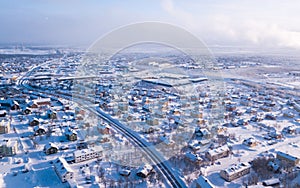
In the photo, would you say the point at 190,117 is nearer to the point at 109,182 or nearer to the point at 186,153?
the point at 186,153

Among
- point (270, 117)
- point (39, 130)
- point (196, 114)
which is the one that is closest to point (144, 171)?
point (39, 130)

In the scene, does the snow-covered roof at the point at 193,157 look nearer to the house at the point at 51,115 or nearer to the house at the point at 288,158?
the house at the point at 288,158

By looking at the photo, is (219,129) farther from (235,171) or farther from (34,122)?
(34,122)

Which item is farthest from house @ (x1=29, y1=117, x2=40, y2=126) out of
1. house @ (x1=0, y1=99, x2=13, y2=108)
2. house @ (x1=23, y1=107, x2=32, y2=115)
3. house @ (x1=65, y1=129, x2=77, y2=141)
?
house @ (x1=0, y1=99, x2=13, y2=108)

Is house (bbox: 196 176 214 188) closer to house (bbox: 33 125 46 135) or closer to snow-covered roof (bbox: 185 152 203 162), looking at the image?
snow-covered roof (bbox: 185 152 203 162)

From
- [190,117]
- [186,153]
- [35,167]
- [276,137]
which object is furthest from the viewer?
[190,117]

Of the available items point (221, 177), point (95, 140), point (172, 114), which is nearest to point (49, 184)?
point (95, 140)

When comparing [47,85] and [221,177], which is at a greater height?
[47,85]
